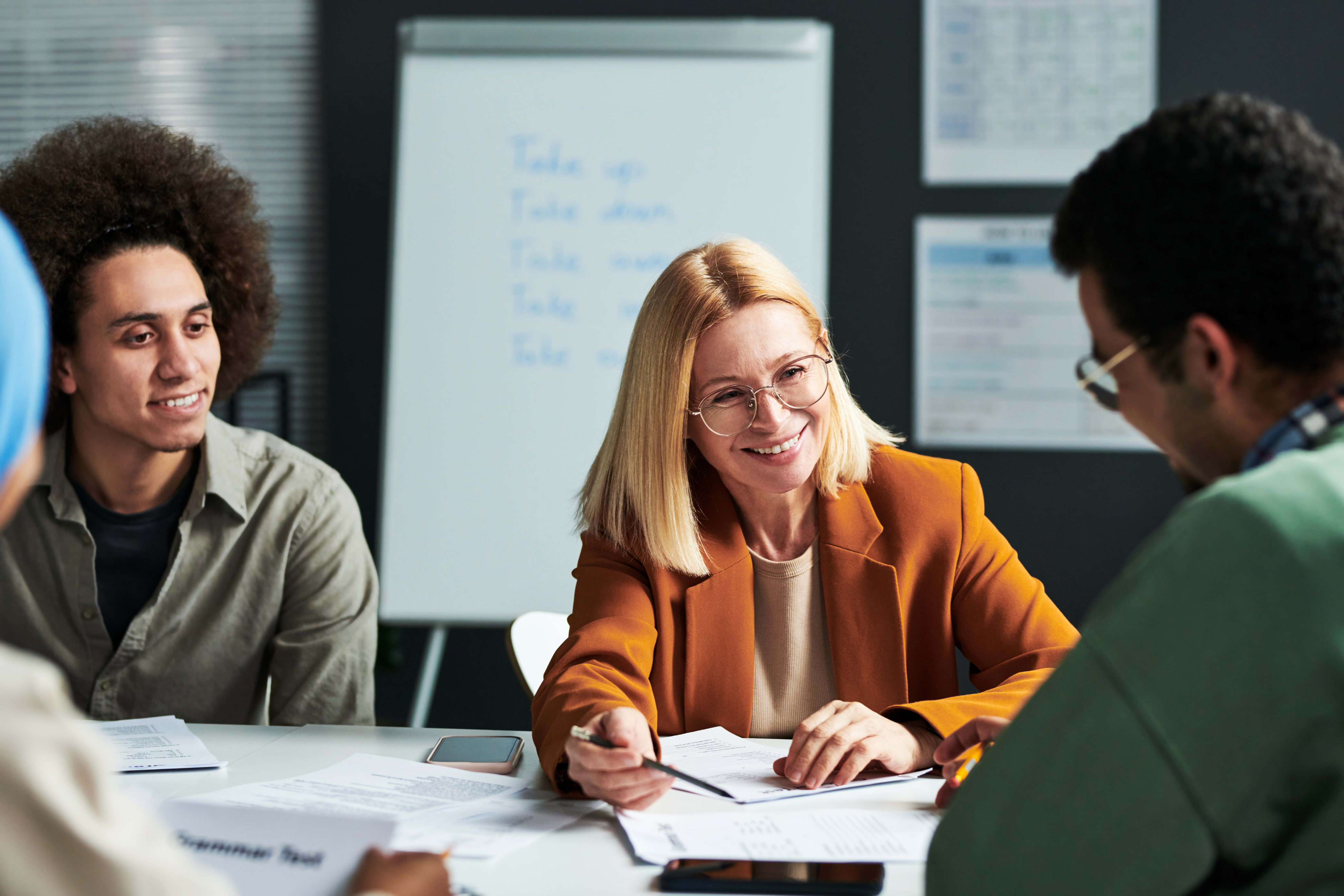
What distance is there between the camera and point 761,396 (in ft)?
5.02

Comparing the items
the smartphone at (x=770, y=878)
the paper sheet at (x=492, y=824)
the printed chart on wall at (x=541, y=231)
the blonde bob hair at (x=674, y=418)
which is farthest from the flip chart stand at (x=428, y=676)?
the smartphone at (x=770, y=878)

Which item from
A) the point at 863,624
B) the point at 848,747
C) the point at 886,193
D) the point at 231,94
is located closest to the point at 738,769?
the point at 848,747

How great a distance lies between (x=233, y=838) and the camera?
774 millimetres

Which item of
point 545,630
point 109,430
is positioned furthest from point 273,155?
point 545,630

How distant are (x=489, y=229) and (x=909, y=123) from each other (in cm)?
125

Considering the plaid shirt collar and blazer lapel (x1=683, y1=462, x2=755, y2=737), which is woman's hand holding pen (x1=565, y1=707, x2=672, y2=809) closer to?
blazer lapel (x1=683, y1=462, x2=755, y2=737)

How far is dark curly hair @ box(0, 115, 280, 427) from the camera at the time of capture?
1823mm

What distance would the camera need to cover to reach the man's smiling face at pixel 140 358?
176 centimetres

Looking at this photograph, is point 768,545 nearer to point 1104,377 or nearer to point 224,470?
point 1104,377

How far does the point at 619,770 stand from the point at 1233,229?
789mm

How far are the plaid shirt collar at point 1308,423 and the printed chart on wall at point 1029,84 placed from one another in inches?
93.8

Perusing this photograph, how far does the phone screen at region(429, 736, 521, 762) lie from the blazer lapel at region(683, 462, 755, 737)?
0.86 ft

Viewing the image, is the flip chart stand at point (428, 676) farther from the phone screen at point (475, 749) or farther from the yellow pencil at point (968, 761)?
the yellow pencil at point (968, 761)

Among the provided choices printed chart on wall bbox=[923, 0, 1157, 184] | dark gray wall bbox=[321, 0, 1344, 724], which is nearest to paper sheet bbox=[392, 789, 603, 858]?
dark gray wall bbox=[321, 0, 1344, 724]
